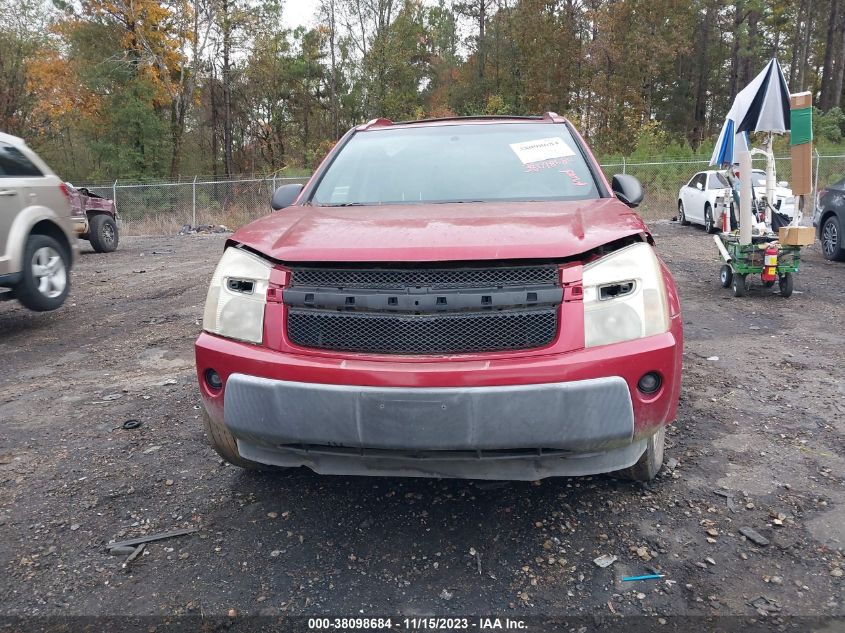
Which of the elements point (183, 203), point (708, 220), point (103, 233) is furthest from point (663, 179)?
point (103, 233)

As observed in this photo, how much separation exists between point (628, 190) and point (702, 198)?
13680 millimetres

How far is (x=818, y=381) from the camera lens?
448 centimetres

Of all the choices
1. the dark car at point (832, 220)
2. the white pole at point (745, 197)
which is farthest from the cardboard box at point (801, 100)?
the dark car at point (832, 220)

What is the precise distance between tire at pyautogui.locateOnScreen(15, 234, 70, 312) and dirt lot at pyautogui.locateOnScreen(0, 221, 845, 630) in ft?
6.73

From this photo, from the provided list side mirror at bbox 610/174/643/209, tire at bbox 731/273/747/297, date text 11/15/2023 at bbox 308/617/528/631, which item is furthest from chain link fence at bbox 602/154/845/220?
date text 11/15/2023 at bbox 308/617/528/631

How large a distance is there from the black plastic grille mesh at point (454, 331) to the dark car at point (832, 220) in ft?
33.1

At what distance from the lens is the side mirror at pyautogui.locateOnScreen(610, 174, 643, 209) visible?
3.54 metres

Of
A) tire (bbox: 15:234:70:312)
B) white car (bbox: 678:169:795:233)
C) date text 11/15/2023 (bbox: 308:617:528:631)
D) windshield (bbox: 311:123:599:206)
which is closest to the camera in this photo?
date text 11/15/2023 (bbox: 308:617:528:631)

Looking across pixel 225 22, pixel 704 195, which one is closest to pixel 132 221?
pixel 225 22

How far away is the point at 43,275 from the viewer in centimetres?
653

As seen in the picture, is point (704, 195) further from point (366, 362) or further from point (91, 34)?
point (91, 34)

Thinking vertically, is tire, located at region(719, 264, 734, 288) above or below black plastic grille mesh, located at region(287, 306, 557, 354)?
below

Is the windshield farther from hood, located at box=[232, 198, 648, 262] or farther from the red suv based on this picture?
the red suv

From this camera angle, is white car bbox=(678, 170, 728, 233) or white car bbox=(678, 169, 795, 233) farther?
white car bbox=(678, 170, 728, 233)
